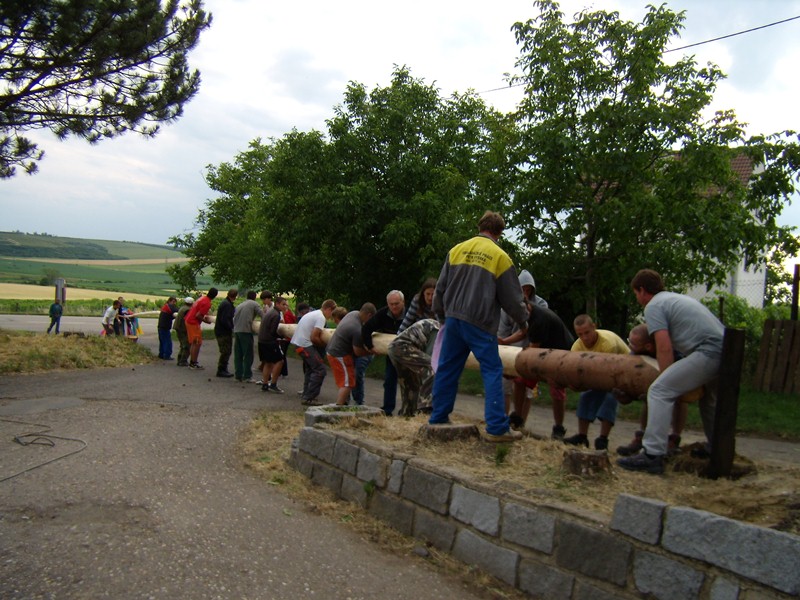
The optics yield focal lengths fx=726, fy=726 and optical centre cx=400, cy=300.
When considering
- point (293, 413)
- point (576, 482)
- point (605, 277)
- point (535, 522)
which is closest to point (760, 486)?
point (576, 482)

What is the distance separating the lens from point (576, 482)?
16.0 ft

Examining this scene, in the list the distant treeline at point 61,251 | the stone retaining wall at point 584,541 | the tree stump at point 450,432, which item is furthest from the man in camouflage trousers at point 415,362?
the distant treeline at point 61,251

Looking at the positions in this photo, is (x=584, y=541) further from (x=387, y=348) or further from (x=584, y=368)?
(x=387, y=348)

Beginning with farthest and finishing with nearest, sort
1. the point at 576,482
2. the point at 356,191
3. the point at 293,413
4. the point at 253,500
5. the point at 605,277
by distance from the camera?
the point at 356,191, the point at 605,277, the point at 293,413, the point at 253,500, the point at 576,482

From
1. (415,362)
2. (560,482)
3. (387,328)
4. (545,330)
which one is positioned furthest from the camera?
(387,328)

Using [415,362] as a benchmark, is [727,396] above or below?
above

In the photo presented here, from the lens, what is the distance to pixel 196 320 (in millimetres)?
16609

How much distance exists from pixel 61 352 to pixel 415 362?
10.8 metres

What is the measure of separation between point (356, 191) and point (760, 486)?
15.7m

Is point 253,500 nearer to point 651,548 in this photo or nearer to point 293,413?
point 651,548

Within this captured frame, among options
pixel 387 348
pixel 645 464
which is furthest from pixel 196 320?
pixel 645 464

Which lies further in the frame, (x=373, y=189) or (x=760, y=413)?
(x=373, y=189)

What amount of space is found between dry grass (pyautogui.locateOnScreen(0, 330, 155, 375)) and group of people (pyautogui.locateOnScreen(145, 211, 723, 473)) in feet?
27.0

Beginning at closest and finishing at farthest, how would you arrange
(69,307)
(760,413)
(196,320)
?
(760,413)
(196,320)
(69,307)
